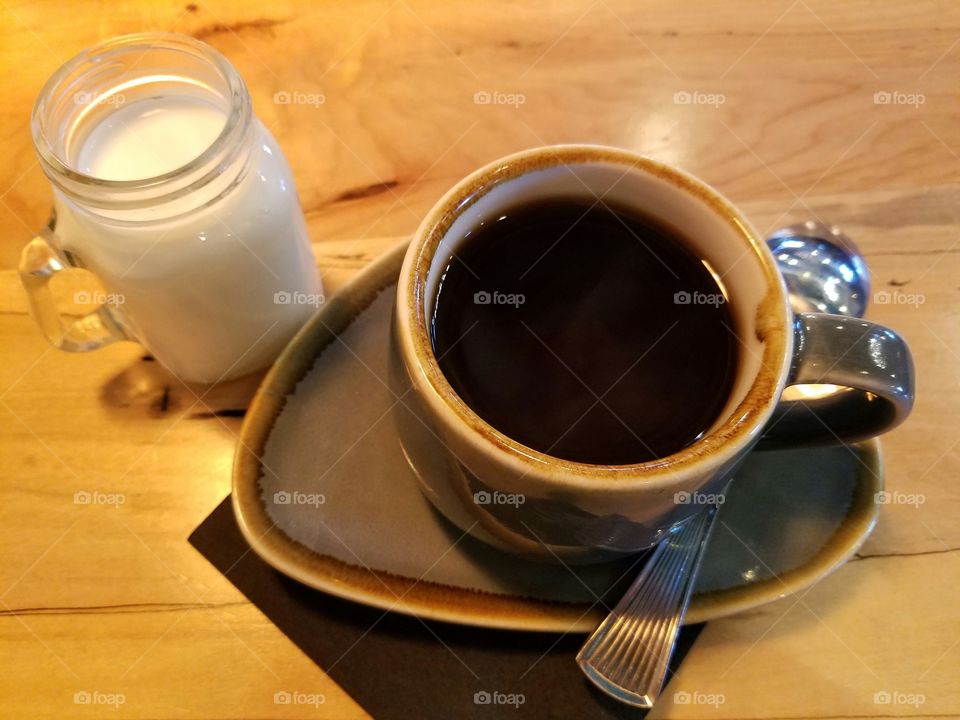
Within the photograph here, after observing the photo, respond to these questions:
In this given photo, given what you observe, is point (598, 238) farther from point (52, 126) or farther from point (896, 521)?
point (52, 126)

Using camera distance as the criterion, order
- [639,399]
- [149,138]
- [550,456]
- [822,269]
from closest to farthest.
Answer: [550,456], [639,399], [149,138], [822,269]

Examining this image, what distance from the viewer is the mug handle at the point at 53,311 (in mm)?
715

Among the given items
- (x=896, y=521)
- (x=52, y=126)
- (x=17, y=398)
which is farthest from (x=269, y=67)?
(x=896, y=521)

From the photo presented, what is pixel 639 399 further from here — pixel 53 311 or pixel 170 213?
pixel 53 311

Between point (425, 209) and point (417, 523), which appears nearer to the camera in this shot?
point (417, 523)

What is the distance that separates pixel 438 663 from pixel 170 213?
1.56 ft

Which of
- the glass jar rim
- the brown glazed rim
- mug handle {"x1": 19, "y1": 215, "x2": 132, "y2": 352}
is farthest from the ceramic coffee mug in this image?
mug handle {"x1": 19, "y1": 215, "x2": 132, "y2": 352}

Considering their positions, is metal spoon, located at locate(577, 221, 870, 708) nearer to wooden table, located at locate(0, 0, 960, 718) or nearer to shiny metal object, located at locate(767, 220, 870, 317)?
wooden table, located at locate(0, 0, 960, 718)

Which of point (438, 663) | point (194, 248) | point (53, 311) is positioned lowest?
point (438, 663)

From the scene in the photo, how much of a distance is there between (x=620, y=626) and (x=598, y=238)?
0.36 m

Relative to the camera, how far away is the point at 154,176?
660 millimetres

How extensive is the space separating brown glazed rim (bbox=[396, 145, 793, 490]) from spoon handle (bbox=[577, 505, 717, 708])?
0.13 meters

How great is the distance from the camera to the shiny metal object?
0.85 meters

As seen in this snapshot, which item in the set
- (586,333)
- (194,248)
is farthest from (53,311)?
(586,333)
